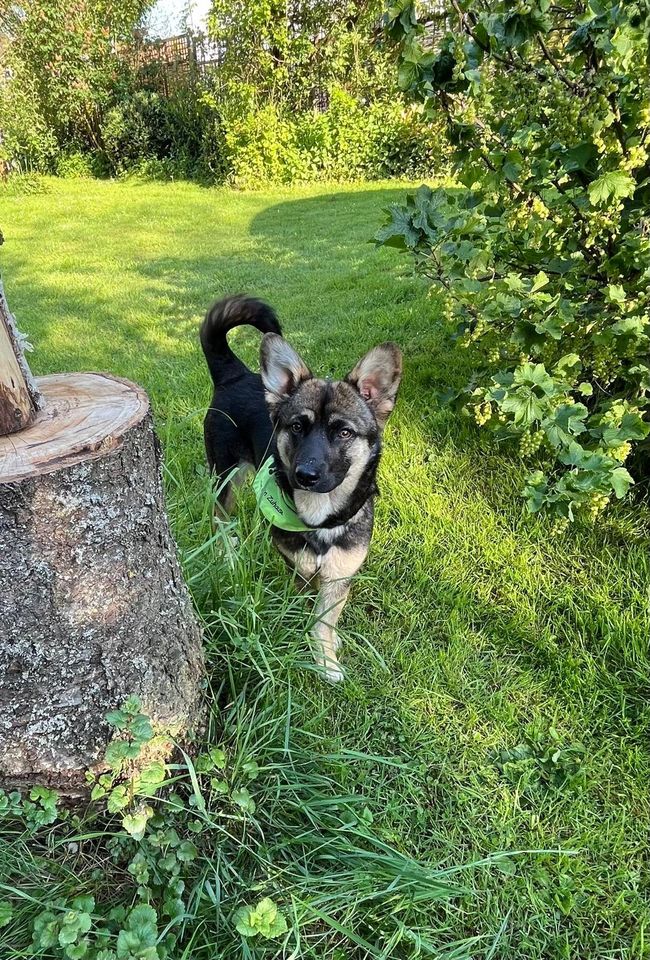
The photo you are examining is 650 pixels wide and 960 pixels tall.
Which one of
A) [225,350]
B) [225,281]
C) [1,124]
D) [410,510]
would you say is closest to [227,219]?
[225,281]

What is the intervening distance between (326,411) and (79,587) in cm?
148

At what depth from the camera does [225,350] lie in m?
3.51

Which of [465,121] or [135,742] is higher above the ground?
[465,121]

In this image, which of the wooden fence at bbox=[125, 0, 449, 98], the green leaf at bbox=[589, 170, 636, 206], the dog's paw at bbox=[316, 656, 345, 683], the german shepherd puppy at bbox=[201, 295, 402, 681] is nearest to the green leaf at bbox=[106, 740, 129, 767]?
the dog's paw at bbox=[316, 656, 345, 683]

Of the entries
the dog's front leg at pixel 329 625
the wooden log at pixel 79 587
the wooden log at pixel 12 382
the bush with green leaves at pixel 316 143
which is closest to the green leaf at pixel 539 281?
the dog's front leg at pixel 329 625

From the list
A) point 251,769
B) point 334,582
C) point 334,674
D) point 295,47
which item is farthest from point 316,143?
point 251,769

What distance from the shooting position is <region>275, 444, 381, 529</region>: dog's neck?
106 inches

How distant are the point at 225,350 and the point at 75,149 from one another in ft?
50.9

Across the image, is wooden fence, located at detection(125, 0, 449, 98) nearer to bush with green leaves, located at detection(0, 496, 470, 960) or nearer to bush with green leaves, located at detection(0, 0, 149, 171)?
bush with green leaves, located at detection(0, 0, 149, 171)

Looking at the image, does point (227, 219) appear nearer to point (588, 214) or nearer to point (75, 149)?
point (75, 149)

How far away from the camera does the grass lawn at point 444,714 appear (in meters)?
1.64

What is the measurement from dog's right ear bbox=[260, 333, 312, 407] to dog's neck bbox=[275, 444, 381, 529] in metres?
0.51

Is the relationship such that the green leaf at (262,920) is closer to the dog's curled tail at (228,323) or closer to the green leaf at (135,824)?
the green leaf at (135,824)

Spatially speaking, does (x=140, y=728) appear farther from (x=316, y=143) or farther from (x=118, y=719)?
(x=316, y=143)
